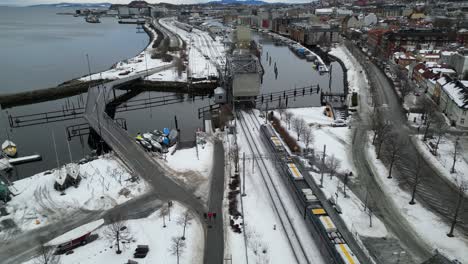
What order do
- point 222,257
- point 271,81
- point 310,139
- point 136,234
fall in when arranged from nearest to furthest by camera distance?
1. point 222,257
2. point 136,234
3. point 310,139
4. point 271,81

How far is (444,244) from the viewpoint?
1914 centimetres

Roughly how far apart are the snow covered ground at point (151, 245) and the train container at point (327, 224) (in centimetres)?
677

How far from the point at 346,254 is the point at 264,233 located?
5.05 meters

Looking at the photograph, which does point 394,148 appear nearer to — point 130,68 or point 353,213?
point 353,213

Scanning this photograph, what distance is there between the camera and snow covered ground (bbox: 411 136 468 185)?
2580 cm

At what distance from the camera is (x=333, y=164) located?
2755 cm

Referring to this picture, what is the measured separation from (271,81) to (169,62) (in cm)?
2223

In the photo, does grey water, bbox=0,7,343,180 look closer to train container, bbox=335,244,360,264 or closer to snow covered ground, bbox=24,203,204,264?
snow covered ground, bbox=24,203,204,264

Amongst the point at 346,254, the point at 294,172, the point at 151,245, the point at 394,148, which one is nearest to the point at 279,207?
the point at 294,172

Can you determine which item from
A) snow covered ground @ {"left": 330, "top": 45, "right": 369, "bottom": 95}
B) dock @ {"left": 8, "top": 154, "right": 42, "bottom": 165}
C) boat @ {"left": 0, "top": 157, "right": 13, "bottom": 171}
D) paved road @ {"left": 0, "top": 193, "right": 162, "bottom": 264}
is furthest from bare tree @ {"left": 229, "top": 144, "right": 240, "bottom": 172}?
snow covered ground @ {"left": 330, "top": 45, "right": 369, "bottom": 95}

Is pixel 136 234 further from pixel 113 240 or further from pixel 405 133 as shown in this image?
pixel 405 133

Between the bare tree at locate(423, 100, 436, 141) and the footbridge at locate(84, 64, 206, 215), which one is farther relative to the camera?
the bare tree at locate(423, 100, 436, 141)

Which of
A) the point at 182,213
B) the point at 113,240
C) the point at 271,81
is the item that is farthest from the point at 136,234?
the point at 271,81

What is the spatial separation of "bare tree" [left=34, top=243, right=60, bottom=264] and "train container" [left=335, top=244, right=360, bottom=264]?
14196 mm
